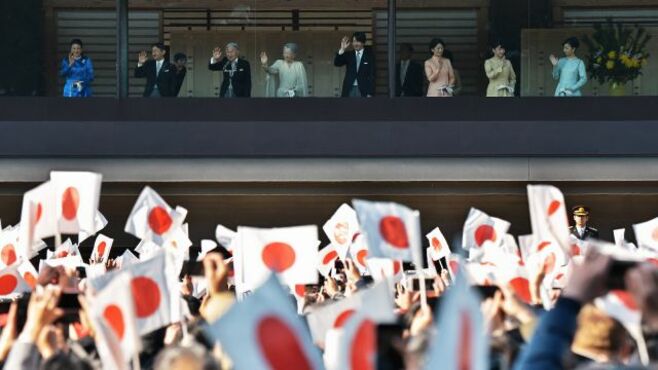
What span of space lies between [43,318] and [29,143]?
1811 cm

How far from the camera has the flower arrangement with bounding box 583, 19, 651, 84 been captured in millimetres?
25125

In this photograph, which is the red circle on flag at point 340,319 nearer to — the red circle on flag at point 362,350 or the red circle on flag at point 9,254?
the red circle on flag at point 362,350

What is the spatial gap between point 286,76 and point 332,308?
1682 cm

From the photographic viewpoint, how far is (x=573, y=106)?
25766mm

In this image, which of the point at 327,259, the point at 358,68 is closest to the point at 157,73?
the point at 358,68

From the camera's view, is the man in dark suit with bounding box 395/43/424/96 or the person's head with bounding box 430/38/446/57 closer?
the person's head with bounding box 430/38/446/57

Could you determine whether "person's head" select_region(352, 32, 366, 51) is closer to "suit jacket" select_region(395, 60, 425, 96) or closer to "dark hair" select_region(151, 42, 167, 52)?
"suit jacket" select_region(395, 60, 425, 96)

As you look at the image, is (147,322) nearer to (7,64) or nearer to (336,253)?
(336,253)

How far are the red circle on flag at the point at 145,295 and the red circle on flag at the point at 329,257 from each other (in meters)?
9.93

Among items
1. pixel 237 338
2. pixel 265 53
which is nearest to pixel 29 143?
pixel 265 53

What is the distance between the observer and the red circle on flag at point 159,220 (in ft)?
53.1

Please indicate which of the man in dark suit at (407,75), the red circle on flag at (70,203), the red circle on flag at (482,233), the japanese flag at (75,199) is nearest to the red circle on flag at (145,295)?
the japanese flag at (75,199)

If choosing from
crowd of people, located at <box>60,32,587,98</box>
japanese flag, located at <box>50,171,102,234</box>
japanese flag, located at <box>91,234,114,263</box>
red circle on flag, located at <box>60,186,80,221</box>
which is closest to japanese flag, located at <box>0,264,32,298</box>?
japanese flag, located at <box>50,171,102,234</box>

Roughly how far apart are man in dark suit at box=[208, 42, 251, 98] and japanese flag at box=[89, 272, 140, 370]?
1731cm
